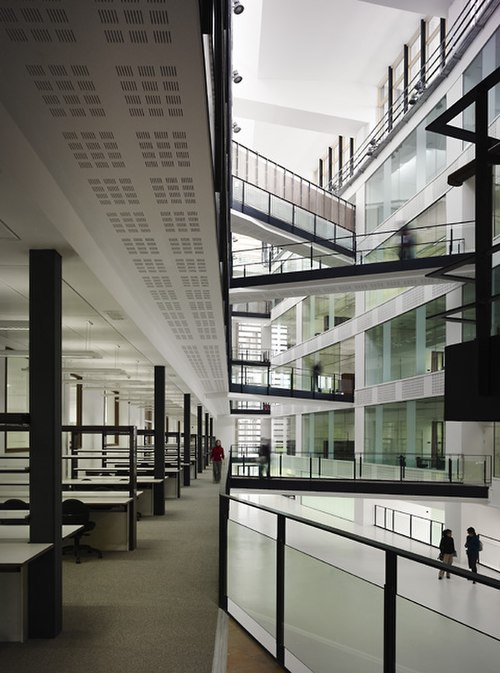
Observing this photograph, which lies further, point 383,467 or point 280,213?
point 280,213

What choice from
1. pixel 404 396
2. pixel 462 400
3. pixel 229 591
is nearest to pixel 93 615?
pixel 229 591

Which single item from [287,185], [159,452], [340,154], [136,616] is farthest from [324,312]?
[136,616]

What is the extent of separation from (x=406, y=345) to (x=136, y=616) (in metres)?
19.1

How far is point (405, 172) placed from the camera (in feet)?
79.4

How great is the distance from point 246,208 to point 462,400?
17530mm

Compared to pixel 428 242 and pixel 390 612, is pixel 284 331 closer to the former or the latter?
pixel 428 242

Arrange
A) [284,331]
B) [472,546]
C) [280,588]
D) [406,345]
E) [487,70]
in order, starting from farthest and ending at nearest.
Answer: [284,331] → [406,345] → [487,70] → [472,546] → [280,588]

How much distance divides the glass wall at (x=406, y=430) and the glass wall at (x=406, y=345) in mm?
1086

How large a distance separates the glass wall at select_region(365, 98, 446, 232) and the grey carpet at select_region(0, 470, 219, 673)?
15999 millimetres

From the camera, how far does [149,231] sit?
638cm

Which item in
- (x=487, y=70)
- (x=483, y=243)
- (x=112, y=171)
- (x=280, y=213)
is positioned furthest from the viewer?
(x=280, y=213)

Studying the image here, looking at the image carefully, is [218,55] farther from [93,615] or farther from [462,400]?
[93,615]

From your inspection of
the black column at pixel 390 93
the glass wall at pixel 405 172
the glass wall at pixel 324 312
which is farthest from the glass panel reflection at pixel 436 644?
the glass wall at pixel 324 312

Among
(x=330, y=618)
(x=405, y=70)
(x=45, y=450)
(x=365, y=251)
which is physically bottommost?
(x=330, y=618)
